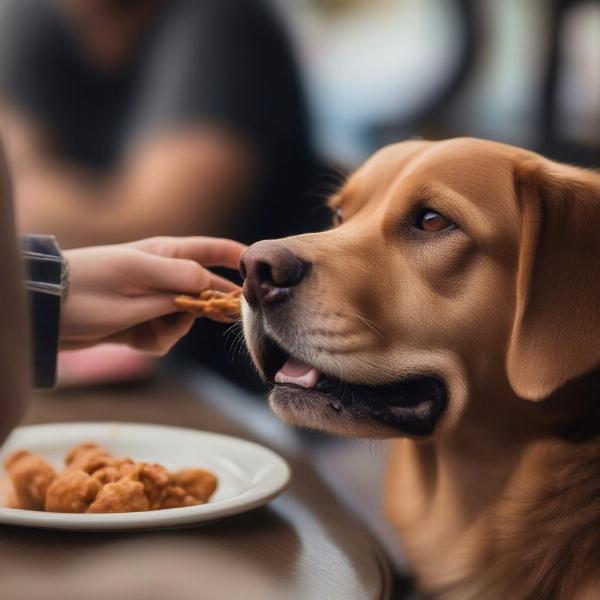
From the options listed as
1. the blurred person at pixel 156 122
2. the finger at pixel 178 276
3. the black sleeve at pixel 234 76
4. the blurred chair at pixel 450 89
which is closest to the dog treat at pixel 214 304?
the finger at pixel 178 276

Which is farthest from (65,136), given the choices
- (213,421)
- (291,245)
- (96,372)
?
(291,245)

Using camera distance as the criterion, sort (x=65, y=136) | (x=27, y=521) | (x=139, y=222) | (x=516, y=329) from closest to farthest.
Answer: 1. (x=27, y=521)
2. (x=516, y=329)
3. (x=139, y=222)
4. (x=65, y=136)

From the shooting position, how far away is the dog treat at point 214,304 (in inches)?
26.9

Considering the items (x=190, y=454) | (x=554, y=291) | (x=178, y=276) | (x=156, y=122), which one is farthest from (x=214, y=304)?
(x=156, y=122)

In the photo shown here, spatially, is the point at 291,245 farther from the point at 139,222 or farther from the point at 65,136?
the point at 65,136

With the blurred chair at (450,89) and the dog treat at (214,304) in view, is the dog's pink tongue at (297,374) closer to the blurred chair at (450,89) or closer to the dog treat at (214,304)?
the dog treat at (214,304)

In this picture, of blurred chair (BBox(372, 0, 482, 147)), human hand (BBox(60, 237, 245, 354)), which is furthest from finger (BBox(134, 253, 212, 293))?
blurred chair (BBox(372, 0, 482, 147))

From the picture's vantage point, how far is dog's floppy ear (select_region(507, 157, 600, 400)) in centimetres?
A: 65

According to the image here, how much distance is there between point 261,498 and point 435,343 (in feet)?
0.57

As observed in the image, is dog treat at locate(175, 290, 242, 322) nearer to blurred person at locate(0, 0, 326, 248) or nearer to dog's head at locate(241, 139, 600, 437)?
dog's head at locate(241, 139, 600, 437)

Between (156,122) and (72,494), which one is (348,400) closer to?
(72,494)

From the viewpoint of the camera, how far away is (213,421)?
96 cm

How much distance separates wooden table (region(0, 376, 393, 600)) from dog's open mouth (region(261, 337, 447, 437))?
8cm

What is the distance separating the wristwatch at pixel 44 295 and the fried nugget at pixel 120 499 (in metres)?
0.12
